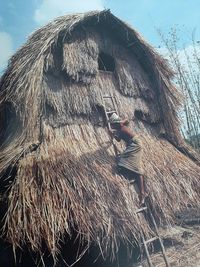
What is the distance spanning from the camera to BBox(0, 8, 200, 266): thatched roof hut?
519 centimetres

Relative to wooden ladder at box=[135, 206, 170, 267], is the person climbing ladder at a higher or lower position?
higher

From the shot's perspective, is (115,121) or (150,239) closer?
(150,239)

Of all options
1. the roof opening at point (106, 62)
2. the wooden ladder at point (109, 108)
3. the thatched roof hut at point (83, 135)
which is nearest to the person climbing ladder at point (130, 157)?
the thatched roof hut at point (83, 135)

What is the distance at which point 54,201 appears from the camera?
5.14 m

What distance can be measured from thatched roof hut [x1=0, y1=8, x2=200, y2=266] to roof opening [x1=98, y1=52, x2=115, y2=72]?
0.08 feet

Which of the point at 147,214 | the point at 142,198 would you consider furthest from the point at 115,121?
the point at 147,214

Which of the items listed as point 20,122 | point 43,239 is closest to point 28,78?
point 20,122

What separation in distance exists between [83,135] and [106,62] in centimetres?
270

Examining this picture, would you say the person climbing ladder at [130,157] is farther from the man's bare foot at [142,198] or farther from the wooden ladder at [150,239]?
the wooden ladder at [150,239]

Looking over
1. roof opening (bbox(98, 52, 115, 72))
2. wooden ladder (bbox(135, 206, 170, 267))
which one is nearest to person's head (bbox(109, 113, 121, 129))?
wooden ladder (bbox(135, 206, 170, 267))

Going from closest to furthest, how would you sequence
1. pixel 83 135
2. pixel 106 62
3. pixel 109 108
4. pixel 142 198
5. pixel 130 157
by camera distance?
1. pixel 142 198
2. pixel 130 157
3. pixel 83 135
4. pixel 109 108
5. pixel 106 62

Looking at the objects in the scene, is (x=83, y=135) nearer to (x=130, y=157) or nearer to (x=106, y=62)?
(x=130, y=157)

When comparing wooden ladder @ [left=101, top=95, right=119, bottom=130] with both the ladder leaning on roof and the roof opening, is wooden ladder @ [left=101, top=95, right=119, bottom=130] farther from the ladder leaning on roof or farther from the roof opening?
the roof opening

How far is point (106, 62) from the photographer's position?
8.59m
